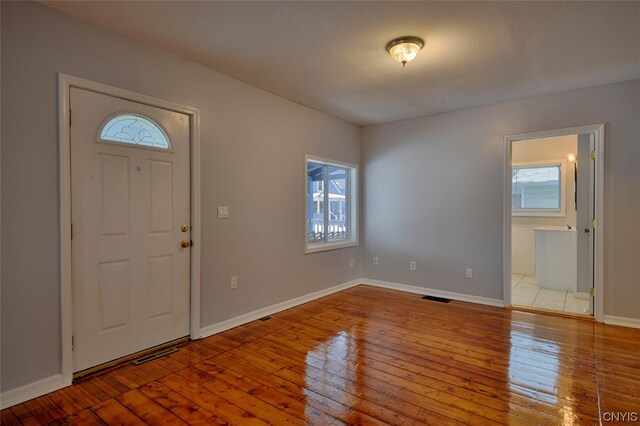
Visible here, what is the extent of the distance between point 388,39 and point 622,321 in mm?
3770

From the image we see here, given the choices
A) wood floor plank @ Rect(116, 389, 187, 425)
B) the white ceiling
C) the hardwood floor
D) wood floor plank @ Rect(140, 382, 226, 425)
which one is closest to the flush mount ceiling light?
the white ceiling

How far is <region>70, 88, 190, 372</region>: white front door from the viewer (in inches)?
96.0

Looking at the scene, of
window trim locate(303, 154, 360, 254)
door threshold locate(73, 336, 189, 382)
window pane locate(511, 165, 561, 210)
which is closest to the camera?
door threshold locate(73, 336, 189, 382)

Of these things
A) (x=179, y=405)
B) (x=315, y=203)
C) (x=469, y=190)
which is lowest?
(x=179, y=405)

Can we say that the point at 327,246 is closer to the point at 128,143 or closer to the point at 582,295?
the point at 128,143

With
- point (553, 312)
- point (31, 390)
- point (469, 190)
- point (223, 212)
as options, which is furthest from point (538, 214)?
point (31, 390)

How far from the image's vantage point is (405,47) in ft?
8.68

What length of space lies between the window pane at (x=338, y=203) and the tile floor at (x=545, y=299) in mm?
2566

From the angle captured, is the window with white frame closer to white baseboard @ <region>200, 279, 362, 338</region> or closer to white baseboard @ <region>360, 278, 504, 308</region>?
white baseboard @ <region>360, 278, 504, 308</region>

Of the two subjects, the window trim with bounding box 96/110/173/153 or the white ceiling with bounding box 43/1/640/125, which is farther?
the window trim with bounding box 96/110/173/153

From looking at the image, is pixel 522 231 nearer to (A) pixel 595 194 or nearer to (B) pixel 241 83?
(A) pixel 595 194

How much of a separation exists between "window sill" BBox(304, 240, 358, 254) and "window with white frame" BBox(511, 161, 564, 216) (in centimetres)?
292

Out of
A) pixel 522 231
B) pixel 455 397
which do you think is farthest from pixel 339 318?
pixel 522 231

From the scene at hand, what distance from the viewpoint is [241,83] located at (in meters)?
3.55
